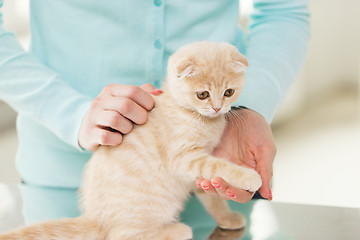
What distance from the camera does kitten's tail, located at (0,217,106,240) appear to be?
90 cm

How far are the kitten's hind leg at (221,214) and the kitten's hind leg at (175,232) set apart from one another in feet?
0.28

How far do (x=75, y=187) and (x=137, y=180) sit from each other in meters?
0.41

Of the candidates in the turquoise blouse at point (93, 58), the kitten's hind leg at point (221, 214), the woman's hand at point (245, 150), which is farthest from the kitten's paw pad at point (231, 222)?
the turquoise blouse at point (93, 58)

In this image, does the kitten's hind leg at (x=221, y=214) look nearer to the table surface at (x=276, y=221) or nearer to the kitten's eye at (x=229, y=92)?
the table surface at (x=276, y=221)

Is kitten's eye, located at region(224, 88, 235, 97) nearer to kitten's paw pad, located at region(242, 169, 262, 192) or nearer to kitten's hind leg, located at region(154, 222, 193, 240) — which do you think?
kitten's paw pad, located at region(242, 169, 262, 192)

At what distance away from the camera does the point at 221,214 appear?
1.10 metres

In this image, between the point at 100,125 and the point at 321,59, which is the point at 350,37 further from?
the point at 100,125

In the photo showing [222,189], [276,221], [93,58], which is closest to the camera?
[222,189]

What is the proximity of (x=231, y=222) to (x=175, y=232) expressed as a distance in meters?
0.15

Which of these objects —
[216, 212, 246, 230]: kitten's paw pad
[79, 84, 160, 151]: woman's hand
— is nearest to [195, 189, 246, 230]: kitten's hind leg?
[216, 212, 246, 230]: kitten's paw pad

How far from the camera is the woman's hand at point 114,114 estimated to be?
3.21 ft

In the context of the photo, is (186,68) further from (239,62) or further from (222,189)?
(222,189)

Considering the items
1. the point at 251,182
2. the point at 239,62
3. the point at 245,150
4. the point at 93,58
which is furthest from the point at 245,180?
the point at 93,58

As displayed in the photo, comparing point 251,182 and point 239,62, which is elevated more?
point 239,62
